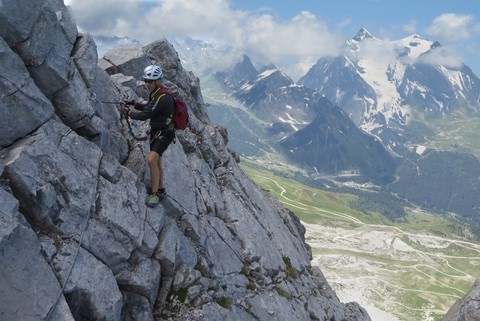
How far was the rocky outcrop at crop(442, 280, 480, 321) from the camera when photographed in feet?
113

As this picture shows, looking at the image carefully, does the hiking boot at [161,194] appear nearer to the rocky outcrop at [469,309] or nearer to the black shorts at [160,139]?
the black shorts at [160,139]

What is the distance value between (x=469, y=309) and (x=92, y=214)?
3257 cm

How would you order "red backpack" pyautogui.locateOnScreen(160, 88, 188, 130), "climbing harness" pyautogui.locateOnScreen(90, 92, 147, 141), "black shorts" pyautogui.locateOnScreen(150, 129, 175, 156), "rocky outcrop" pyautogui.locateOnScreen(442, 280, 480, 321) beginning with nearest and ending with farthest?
"black shorts" pyautogui.locateOnScreen(150, 129, 175, 156), "red backpack" pyautogui.locateOnScreen(160, 88, 188, 130), "climbing harness" pyautogui.locateOnScreen(90, 92, 147, 141), "rocky outcrop" pyautogui.locateOnScreen(442, 280, 480, 321)

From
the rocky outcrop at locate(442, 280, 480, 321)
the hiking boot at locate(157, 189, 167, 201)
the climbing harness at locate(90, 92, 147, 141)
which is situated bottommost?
the rocky outcrop at locate(442, 280, 480, 321)

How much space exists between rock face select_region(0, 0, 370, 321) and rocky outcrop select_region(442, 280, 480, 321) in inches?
588

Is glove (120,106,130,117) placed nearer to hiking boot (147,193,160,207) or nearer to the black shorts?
the black shorts

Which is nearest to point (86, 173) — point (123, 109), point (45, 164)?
point (45, 164)

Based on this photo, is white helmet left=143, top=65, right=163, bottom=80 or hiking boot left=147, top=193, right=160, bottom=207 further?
hiking boot left=147, top=193, right=160, bottom=207

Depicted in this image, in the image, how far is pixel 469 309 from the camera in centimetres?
3503

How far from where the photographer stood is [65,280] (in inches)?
627

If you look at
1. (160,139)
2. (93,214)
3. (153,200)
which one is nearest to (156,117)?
(160,139)

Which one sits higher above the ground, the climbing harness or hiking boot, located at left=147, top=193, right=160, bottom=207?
the climbing harness

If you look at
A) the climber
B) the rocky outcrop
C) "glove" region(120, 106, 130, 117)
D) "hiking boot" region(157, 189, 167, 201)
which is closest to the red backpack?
the climber

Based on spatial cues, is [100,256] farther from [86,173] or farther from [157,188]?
[157,188]
